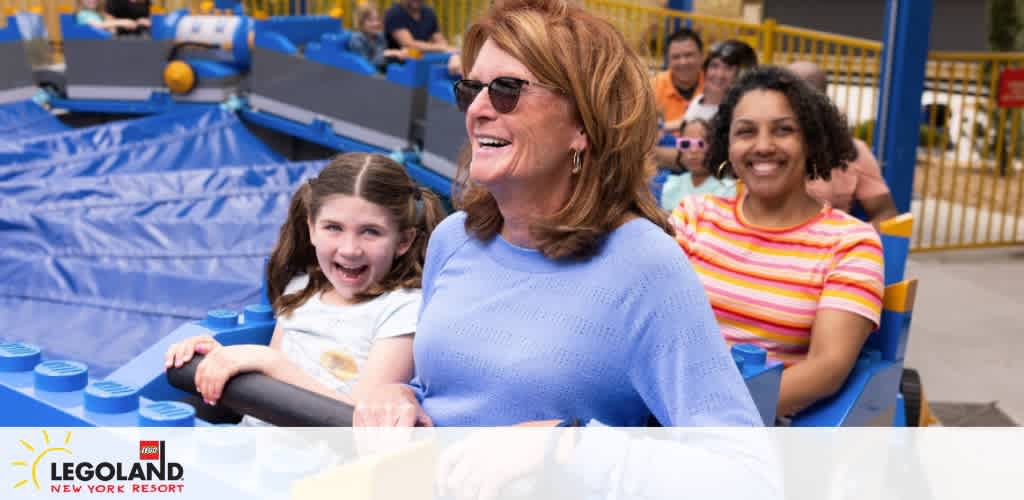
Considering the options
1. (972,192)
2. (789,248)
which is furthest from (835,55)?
(789,248)

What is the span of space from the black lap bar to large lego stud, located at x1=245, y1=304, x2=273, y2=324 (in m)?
0.73

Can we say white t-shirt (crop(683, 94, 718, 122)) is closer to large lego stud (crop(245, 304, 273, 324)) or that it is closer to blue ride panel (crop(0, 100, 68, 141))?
large lego stud (crop(245, 304, 273, 324))

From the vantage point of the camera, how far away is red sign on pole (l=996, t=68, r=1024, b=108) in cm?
667

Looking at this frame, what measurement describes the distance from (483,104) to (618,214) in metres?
0.20

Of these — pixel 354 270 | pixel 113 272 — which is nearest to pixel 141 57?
pixel 113 272

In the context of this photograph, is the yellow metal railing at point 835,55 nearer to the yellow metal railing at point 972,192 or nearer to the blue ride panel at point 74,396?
the yellow metal railing at point 972,192

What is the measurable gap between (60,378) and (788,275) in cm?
140

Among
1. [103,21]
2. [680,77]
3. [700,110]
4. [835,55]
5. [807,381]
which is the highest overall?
[103,21]

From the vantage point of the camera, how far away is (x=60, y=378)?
1761mm

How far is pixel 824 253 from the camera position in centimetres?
229

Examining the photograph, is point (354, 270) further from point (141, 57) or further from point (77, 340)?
point (141, 57)

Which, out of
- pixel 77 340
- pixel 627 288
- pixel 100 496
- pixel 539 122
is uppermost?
pixel 539 122

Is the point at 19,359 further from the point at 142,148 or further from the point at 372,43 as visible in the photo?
the point at 372,43

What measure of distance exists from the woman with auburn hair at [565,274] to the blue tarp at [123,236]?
90.4 inches
